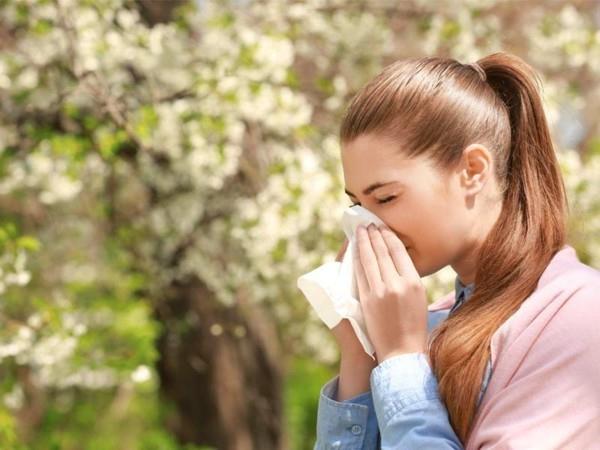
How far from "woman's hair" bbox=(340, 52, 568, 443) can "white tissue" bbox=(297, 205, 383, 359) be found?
12 centimetres

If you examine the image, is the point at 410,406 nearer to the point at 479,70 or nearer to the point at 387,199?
the point at 387,199

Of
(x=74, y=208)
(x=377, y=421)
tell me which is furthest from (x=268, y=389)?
(x=377, y=421)

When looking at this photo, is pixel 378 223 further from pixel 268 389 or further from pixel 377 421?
pixel 268 389

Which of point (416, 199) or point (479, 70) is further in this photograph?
point (479, 70)

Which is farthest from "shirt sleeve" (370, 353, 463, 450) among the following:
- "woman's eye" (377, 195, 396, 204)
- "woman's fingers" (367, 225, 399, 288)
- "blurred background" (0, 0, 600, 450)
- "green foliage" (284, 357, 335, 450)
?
"green foliage" (284, 357, 335, 450)

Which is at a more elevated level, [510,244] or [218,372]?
[510,244]

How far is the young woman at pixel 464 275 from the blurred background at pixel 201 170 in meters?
1.50

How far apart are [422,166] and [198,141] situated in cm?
271

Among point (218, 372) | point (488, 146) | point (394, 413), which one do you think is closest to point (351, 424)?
point (394, 413)

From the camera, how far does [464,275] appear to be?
66.4 inches

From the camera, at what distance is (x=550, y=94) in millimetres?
4609

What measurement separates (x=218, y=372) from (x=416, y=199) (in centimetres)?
371

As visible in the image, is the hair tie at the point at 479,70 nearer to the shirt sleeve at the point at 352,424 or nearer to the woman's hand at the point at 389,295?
the woman's hand at the point at 389,295

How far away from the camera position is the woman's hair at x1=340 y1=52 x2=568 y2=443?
1532 millimetres
